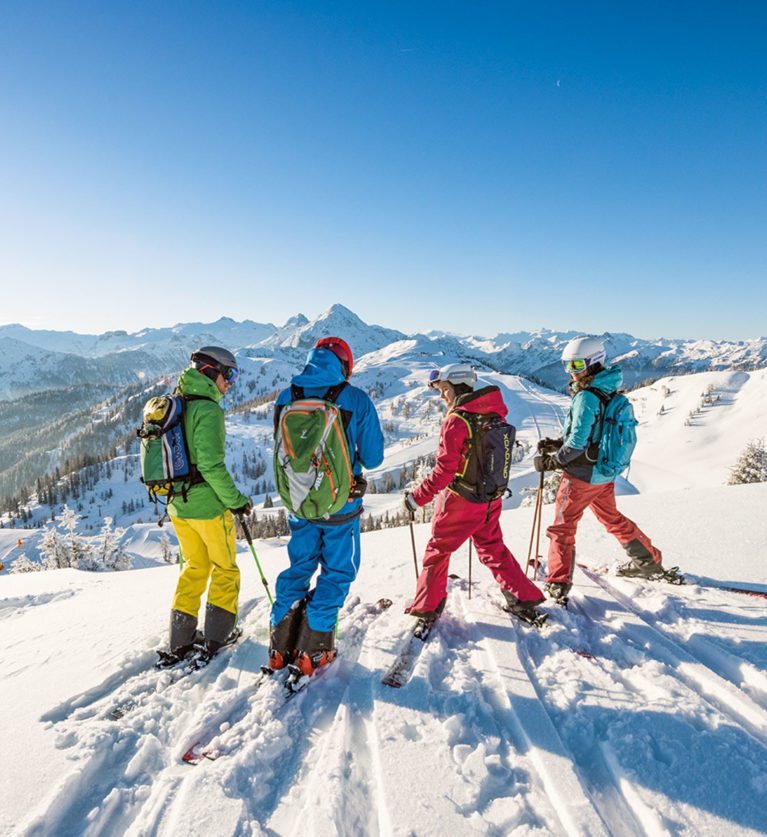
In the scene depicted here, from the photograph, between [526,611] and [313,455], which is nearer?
[313,455]

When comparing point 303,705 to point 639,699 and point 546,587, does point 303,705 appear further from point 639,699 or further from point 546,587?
point 546,587

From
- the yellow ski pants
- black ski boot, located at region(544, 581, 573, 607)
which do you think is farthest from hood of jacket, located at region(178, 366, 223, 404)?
black ski boot, located at region(544, 581, 573, 607)

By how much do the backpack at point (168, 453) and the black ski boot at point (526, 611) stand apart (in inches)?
146

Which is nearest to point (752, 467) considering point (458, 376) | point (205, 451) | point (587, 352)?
point (587, 352)

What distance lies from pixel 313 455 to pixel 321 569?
123cm

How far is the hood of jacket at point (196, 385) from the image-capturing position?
14.1ft

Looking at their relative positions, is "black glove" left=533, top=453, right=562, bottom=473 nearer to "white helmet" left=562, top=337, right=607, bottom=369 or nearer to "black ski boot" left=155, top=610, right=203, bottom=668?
"white helmet" left=562, top=337, right=607, bottom=369

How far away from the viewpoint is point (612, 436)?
16.1 ft

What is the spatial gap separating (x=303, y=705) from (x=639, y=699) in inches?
107

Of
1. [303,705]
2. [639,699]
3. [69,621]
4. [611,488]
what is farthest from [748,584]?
[69,621]

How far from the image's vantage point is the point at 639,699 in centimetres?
320

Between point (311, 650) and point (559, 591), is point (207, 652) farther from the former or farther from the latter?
point (559, 591)

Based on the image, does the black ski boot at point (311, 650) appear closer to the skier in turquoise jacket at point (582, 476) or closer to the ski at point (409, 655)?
the ski at point (409, 655)

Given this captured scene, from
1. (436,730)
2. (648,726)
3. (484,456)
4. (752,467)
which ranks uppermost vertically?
(484,456)
